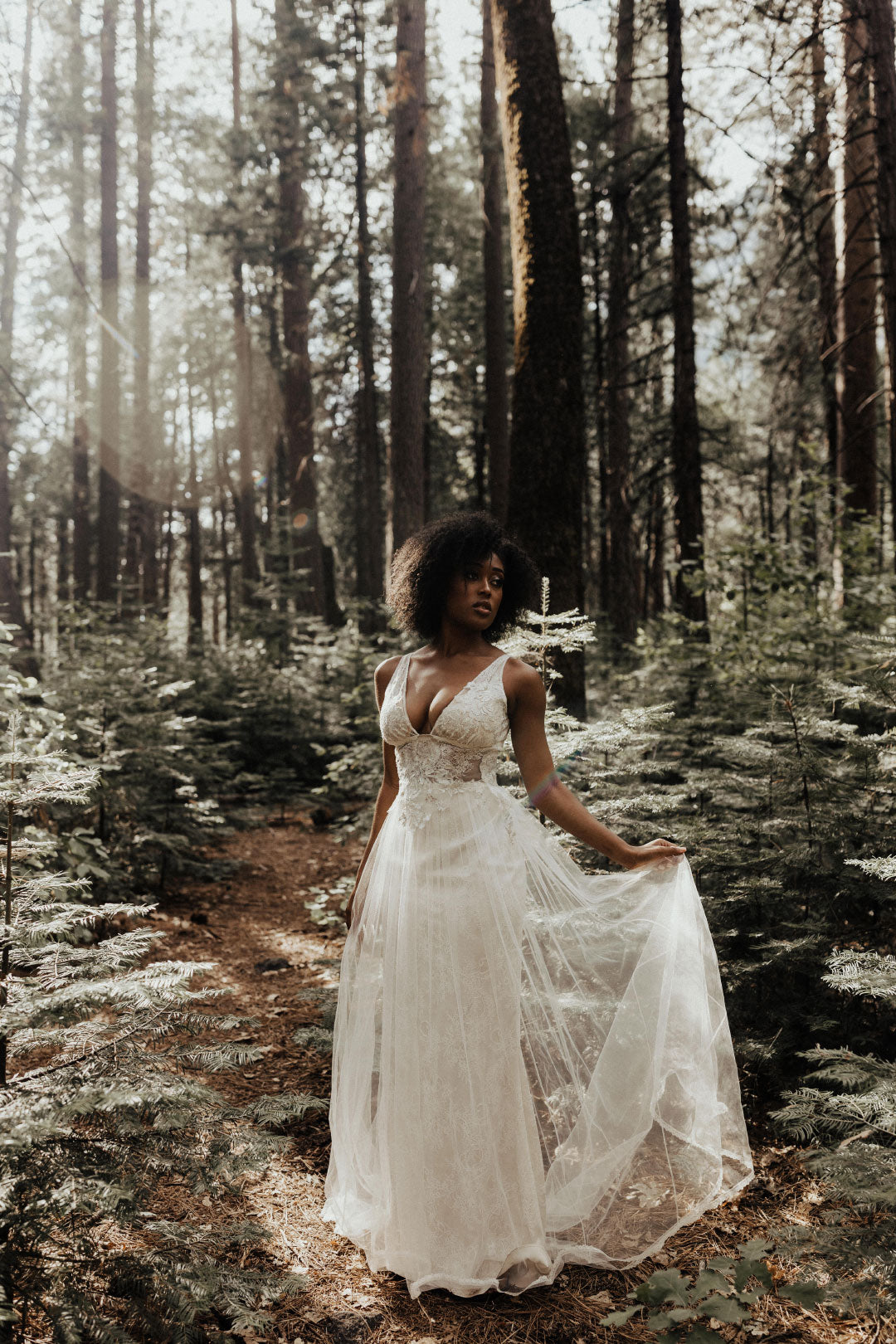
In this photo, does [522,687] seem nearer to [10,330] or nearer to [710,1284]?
[710,1284]

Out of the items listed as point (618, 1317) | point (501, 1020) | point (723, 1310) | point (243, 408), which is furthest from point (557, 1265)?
point (243, 408)

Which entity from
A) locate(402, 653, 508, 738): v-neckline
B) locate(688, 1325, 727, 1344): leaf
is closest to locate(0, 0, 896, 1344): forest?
locate(688, 1325, 727, 1344): leaf

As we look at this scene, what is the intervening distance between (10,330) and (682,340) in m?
24.1

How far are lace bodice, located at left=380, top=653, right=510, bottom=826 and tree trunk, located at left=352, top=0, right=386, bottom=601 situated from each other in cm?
1262

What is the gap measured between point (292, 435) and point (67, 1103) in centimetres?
1559

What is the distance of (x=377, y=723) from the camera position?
22.6 feet

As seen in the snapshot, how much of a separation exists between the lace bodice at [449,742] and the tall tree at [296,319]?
12329 mm

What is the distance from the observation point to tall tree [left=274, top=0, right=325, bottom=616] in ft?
51.3

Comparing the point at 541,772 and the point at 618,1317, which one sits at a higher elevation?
the point at 541,772

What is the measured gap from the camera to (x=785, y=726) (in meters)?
4.22

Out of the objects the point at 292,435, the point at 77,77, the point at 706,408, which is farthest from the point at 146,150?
the point at 706,408

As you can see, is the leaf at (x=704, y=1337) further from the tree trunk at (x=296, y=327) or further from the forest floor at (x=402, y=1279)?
the tree trunk at (x=296, y=327)

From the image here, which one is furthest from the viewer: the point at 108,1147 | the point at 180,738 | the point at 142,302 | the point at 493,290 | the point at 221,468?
the point at 221,468

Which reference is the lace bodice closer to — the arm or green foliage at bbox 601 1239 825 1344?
the arm
